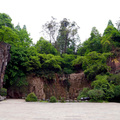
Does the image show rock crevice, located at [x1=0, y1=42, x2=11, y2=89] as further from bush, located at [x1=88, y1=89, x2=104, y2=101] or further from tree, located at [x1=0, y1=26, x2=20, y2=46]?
bush, located at [x1=88, y1=89, x2=104, y2=101]

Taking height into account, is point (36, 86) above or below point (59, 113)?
above

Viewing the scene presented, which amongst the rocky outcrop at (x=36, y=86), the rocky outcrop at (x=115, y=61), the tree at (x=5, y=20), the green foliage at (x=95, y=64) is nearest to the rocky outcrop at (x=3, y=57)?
the rocky outcrop at (x=36, y=86)

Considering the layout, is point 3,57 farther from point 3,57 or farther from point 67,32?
point 67,32

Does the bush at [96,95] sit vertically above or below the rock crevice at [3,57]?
below

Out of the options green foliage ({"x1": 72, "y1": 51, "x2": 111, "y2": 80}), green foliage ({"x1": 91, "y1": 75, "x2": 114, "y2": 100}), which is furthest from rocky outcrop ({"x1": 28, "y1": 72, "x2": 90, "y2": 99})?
green foliage ({"x1": 91, "y1": 75, "x2": 114, "y2": 100})

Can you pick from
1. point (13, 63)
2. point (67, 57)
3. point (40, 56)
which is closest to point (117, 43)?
point (67, 57)

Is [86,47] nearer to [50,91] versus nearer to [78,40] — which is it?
[78,40]

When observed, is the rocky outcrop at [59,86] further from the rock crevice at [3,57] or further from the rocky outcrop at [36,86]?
the rock crevice at [3,57]

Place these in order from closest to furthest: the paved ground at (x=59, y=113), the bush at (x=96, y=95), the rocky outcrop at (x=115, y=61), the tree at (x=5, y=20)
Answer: the paved ground at (x=59, y=113), the bush at (x=96, y=95), the rocky outcrop at (x=115, y=61), the tree at (x=5, y=20)

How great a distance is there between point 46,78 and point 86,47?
11.7 m

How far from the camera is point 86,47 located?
2847cm

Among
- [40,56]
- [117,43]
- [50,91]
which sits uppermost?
[117,43]


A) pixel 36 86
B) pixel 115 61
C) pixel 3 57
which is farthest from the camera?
pixel 115 61

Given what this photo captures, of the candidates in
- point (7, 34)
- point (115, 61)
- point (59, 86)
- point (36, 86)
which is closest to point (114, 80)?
point (115, 61)
